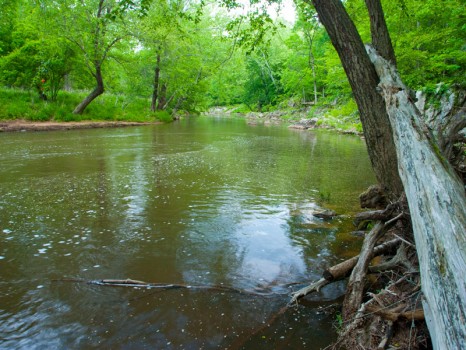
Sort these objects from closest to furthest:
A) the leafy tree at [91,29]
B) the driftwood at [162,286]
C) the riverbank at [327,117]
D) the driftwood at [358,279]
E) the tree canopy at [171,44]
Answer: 1. the driftwood at [358,279]
2. the driftwood at [162,286]
3. the tree canopy at [171,44]
4. the leafy tree at [91,29]
5. the riverbank at [327,117]

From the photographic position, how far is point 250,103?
187 feet

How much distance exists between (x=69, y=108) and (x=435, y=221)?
24.1 metres

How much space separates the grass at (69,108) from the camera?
1933cm

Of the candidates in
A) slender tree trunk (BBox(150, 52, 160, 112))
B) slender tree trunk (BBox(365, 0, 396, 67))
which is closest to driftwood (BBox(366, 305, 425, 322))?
slender tree trunk (BBox(365, 0, 396, 67))

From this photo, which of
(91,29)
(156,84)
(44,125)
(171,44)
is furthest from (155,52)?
(44,125)

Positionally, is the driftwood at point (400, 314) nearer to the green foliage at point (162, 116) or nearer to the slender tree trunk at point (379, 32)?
the slender tree trunk at point (379, 32)

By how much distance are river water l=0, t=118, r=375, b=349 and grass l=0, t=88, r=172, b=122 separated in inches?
477

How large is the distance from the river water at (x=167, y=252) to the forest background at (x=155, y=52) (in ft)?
9.00

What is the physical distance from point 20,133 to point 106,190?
1283 cm

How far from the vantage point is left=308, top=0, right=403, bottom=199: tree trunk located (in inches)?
150

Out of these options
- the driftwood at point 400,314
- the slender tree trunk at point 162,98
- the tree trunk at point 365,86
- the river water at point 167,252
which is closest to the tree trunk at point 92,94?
the slender tree trunk at point 162,98

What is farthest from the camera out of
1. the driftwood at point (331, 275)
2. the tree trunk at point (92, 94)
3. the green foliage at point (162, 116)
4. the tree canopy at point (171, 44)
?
the green foliage at point (162, 116)

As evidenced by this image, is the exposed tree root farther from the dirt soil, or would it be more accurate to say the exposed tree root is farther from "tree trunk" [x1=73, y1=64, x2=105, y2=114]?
"tree trunk" [x1=73, y1=64, x2=105, y2=114]

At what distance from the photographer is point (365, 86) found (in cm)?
387
